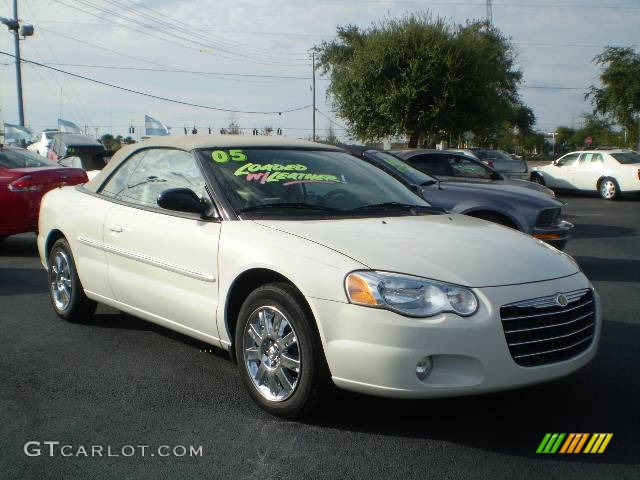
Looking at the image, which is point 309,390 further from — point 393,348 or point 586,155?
point 586,155

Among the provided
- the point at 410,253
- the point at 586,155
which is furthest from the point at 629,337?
the point at 586,155

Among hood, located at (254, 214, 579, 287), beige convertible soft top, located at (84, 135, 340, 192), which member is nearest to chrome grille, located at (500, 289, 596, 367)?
hood, located at (254, 214, 579, 287)

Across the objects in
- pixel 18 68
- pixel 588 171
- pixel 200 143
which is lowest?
pixel 588 171

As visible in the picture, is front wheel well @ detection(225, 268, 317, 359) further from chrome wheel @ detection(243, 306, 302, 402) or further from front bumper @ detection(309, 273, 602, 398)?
front bumper @ detection(309, 273, 602, 398)

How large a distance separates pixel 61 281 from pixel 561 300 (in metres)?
4.07

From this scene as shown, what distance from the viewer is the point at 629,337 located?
5715 millimetres

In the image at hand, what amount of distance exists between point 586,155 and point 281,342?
20.3 meters

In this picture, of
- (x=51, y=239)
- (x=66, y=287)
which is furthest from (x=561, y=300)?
(x=51, y=239)

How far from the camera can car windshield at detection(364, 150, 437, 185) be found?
31.6 ft

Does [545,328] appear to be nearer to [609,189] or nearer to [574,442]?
[574,442]

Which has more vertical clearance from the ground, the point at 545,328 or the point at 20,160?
the point at 20,160

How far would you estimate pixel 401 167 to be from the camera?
32.5 ft

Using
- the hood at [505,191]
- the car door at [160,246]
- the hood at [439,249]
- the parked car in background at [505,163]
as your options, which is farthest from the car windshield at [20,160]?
the parked car in background at [505,163]

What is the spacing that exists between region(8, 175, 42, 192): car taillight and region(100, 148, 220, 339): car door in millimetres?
4462
